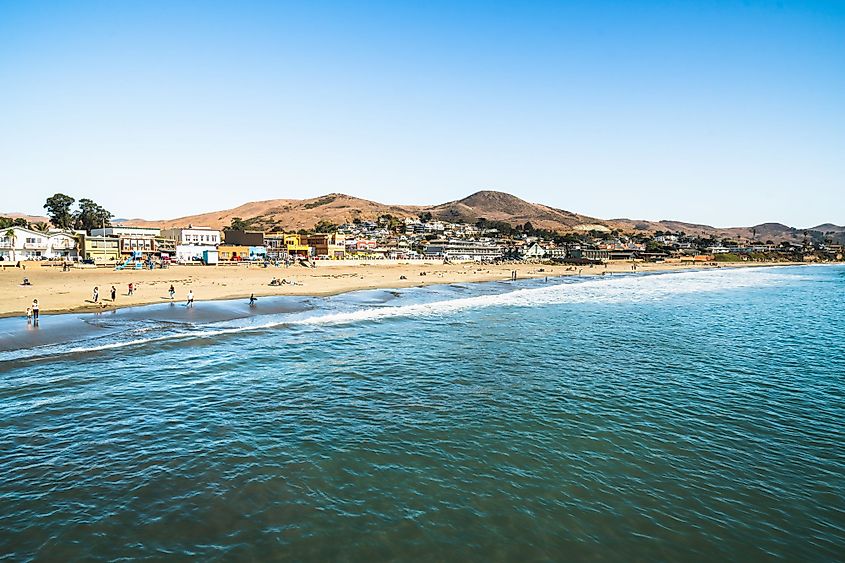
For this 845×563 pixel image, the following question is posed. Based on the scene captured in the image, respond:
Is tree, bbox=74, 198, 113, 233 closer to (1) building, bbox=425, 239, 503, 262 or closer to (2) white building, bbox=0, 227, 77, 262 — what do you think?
(2) white building, bbox=0, 227, 77, 262

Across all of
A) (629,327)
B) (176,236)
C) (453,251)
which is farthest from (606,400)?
(453,251)

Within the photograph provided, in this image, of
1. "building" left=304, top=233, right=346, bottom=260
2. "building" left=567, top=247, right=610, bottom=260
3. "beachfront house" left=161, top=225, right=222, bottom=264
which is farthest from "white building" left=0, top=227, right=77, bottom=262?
"building" left=567, top=247, right=610, bottom=260

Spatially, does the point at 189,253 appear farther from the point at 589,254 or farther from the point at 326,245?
the point at 589,254

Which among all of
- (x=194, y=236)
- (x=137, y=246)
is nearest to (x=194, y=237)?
(x=194, y=236)

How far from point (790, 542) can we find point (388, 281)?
53.4 metres

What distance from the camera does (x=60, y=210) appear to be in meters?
90.4

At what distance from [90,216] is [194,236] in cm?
2388

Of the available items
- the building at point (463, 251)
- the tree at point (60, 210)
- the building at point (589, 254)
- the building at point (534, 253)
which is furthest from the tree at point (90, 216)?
the building at point (589, 254)

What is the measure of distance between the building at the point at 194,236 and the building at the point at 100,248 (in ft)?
47.8

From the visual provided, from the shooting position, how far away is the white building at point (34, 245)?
2522 inches

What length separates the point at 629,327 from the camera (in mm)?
30438

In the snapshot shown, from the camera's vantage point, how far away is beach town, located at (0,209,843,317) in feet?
122

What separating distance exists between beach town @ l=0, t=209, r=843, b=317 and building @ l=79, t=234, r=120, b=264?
130 millimetres

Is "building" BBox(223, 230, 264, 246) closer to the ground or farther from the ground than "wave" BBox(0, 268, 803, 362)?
farther from the ground
